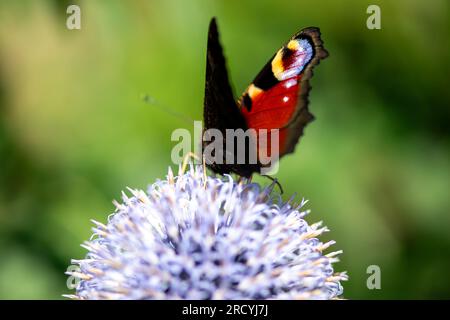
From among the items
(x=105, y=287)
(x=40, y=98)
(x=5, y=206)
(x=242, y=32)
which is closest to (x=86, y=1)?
(x=40, y=98)

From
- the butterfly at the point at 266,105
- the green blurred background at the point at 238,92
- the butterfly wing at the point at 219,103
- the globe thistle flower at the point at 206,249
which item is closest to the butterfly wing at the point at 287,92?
the butterfly at the point at 266,105

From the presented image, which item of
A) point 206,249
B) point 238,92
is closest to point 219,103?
point 206,249

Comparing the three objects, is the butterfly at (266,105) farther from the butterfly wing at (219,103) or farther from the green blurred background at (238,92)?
the green blurred background at (238,92)

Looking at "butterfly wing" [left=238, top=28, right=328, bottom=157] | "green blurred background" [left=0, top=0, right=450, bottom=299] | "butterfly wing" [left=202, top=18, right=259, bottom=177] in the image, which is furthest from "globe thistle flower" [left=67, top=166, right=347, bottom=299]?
"green blurred background" [left=0, top=0, right=450, bottom=299]

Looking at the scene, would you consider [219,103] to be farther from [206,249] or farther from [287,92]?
[206,249]

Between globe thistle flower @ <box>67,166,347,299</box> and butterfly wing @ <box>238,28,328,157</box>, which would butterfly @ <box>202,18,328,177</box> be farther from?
globe thistle flower @ <box>67,166,347,299</box>

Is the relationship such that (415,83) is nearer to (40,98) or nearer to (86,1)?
(86,1)
